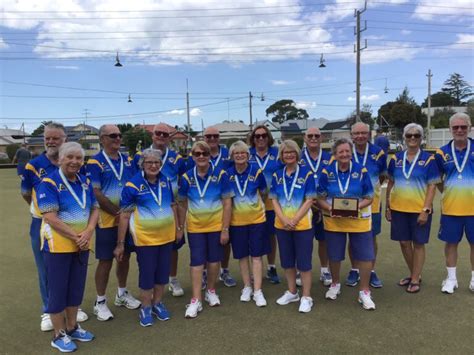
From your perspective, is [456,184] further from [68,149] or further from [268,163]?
[68,149]

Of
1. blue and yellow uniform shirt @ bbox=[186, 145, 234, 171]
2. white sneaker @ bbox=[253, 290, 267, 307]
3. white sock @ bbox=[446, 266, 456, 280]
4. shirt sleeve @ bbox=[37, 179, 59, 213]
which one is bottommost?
white sneaker @ bbox=[253, 290, 267, 307]

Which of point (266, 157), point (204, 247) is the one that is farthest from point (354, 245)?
point (204, 247)

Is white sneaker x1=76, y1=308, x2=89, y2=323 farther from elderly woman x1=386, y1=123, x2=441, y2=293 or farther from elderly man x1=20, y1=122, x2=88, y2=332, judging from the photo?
elderly woman x1=386, y1=123, x2=441, y2=293

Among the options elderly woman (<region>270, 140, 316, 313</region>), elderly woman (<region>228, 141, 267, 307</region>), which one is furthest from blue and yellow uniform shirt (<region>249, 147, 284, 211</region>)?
elderly woman (<region>270, 140, 316, 313</region>)

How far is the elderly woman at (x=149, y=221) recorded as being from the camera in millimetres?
3811

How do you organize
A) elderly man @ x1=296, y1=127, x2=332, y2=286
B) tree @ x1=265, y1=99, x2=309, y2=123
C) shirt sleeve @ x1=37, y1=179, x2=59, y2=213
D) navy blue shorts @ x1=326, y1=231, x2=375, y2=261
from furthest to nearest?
tree @ x1=265, y1=99, x2=309, y2=123 → elderly man @ x1=296, y1=127, x2=332, y2=286 → navy blue shorts @ x1=326, y1=231, x2=375, y2=261 → shirt sleeve @ x1=37, y1=179, x2=59, y2=213

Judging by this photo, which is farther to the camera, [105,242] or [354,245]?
[354,245]

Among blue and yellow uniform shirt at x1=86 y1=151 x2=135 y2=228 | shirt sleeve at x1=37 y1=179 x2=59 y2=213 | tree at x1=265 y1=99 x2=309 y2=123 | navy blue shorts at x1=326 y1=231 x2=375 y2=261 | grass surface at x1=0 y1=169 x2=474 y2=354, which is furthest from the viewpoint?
tree at x1=265 y1=99 x2=309 y2=123

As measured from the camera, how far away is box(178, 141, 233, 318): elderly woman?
4.22m

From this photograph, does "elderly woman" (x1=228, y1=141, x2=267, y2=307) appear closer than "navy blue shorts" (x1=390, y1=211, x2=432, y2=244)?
Yes

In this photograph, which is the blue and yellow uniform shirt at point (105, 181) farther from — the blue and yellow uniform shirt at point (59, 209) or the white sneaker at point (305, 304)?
the white sneaker at point (305, 304)

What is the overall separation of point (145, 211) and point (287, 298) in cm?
188

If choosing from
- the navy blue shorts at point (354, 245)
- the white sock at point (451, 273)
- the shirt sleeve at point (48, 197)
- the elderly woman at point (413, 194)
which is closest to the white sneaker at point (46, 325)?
the shirt sleeve at point (48, 197)

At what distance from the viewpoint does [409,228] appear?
477cm
